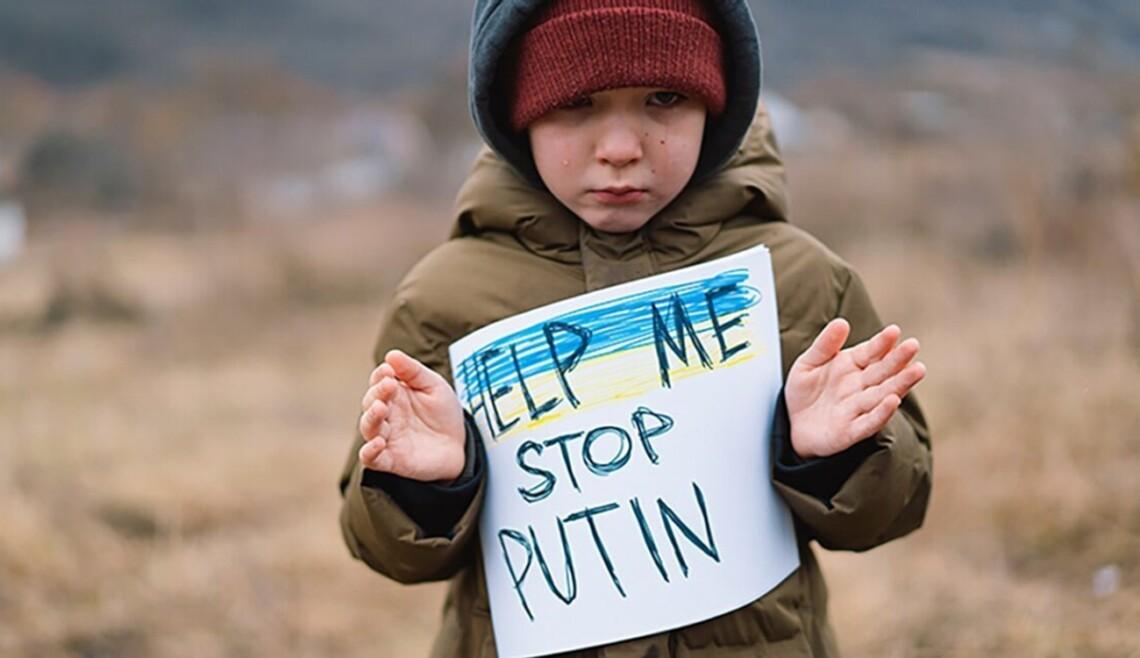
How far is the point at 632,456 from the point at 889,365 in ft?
0.97

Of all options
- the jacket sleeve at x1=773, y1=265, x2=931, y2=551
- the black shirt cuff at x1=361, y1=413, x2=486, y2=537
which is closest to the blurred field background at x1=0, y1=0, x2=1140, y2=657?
the jacket sleeve at x1=773, y1=265, x2=931, y2=551

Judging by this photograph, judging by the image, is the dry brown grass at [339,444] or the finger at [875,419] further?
the dry brown grass at [339,444]

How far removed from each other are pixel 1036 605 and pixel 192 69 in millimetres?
8007

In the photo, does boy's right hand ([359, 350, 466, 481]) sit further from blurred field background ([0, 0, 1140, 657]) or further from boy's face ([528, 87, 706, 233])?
blurred field background ([0, 0, 1140, 657])

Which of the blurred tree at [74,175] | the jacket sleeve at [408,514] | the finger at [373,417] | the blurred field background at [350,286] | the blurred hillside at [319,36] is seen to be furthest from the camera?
the blurred tree at [74,175]

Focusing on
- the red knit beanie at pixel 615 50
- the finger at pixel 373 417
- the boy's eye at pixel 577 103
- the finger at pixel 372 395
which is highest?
the red knit beanie at pixel 615 50

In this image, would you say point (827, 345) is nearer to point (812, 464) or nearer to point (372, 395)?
point (812, 464)

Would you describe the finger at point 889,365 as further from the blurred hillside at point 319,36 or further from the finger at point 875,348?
the blurred hillside at point 319,36

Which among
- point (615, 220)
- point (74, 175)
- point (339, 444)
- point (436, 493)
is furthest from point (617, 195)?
point (74, 175)

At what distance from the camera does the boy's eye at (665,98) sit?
60.9 inches

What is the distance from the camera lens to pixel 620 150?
1.51 m

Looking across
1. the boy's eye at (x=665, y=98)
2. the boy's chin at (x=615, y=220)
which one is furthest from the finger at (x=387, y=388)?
the boy's eye at (x=665, y=98)

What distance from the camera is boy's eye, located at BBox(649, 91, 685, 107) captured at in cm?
155

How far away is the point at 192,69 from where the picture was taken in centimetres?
982
